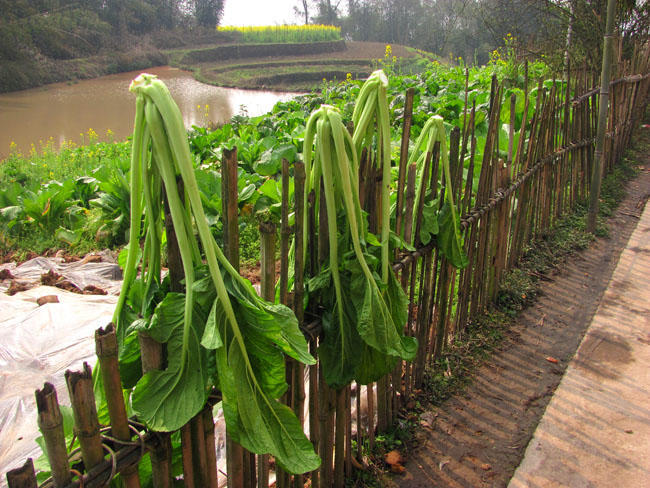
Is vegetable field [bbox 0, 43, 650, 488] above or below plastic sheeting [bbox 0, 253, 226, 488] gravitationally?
above

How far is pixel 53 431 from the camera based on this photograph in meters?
0.97

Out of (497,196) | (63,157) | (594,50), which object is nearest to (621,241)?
(497,196)

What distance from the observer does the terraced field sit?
31812mm

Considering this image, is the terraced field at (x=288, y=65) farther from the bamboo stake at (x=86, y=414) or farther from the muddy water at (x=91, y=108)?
the bamboo stake at (x=86, y=414)

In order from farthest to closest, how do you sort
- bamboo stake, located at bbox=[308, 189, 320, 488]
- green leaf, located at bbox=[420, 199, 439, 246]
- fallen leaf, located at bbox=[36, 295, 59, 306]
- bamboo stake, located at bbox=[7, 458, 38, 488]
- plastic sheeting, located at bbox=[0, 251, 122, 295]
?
1. plastic sheeting, located at bbox=[0, 251, 122, 295]
2. fallen leaf, located at bbox=[36, 295, 59, 306]
3. green leaf, located at bbox=[420, 199, 439, 246]
4. bamboo stake, located at bbox=[308, 189, 320, 488]
5. bamboo stake, located at bbox=[7, 458, 38, 488]

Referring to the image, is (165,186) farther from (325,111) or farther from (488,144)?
(488,144)

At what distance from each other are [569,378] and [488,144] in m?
1.40

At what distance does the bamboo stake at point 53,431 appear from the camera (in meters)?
0.94

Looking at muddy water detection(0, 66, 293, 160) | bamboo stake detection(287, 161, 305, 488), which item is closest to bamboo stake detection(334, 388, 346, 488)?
bamboo stake detection(287, 161, 305, 488)

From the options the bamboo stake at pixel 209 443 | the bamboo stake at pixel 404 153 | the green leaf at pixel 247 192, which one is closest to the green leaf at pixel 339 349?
the bamboo stake at pixel 209 443

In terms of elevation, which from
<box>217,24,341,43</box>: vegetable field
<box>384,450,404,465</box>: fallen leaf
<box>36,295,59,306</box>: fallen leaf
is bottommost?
<box>384,450,404,465</box>: fallen leaf

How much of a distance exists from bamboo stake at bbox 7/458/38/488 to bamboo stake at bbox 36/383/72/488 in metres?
0.06

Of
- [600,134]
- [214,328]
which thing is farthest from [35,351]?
[600,134]

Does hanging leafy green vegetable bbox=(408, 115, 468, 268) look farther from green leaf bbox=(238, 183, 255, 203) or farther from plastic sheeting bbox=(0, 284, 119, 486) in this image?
green leaf bbox=(238, 183, 255, 203)
